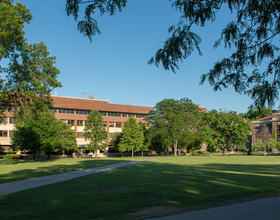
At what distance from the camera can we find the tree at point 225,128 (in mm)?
67062

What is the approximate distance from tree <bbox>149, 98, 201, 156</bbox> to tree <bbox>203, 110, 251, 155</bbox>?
6796 millimetres

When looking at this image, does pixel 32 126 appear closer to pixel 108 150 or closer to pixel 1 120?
pixel 1 120

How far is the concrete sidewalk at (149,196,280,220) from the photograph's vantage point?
584 centimetres

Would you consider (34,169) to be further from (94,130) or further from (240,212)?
(94,130)

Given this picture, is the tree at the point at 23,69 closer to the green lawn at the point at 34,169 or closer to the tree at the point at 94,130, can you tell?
the green lawn at the point at 34,169

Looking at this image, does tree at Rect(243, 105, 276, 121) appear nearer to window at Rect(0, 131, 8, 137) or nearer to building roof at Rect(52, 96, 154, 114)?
building roof at Rect(52, 96, 154, 114)

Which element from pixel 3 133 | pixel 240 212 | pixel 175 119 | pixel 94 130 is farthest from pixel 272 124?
pixel 240 212

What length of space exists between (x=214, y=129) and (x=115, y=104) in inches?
1160

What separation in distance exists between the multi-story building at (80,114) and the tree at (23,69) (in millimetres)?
38805

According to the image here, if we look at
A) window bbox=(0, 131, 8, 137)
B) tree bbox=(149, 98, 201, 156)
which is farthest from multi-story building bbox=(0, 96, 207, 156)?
tree bbox=(149, 98, 201, 156)

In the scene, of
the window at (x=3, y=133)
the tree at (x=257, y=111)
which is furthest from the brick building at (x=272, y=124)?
the window at (x=3, y=133)

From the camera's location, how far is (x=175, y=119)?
59.2 meters

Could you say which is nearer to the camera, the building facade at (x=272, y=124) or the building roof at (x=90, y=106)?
the building roof at (x=90, y=106)

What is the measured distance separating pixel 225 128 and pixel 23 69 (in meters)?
53.2
